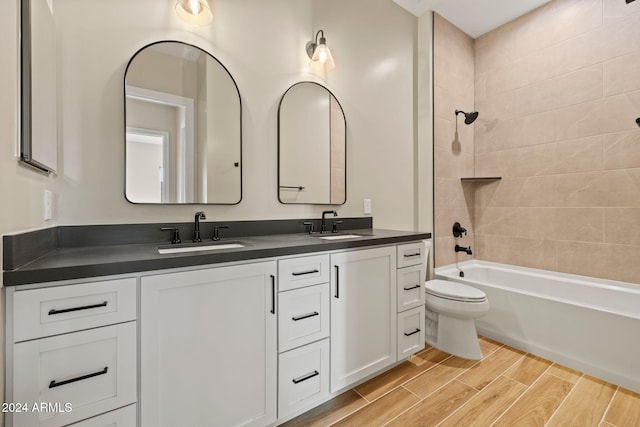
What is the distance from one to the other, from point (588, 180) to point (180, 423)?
327 cm

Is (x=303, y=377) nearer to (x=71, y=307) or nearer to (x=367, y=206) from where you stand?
(x=71, y=307)

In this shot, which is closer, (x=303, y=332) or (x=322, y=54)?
(x=303, y=332)

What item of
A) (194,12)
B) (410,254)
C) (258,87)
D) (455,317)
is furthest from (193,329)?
(455,317)

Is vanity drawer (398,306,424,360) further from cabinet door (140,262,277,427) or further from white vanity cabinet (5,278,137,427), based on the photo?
white vanity cabinet (5,278,137,427)

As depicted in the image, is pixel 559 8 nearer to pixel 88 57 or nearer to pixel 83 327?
pixel 88 57

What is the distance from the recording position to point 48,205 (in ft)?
3.94

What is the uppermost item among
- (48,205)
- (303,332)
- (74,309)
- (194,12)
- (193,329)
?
(194,12)

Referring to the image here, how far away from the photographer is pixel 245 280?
1.23 m

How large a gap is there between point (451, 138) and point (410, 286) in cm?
175

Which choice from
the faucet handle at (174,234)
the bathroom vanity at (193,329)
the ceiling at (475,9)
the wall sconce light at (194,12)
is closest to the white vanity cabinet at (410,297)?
the bathroom vanity at (193,329)

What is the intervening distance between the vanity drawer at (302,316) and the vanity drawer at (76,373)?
59cm

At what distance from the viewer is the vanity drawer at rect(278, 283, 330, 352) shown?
1343mm

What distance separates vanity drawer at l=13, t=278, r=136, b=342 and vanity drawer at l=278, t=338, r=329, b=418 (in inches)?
28.2

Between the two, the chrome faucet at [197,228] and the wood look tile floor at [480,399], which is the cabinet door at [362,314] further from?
the chrome faucet at [197,228]
